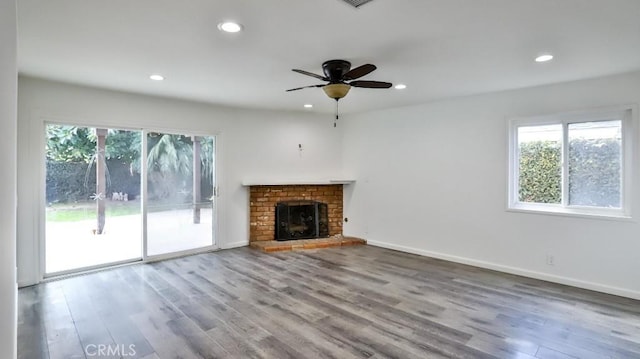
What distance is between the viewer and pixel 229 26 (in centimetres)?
236

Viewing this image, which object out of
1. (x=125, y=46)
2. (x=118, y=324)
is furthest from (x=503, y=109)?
(x=118, y=324)

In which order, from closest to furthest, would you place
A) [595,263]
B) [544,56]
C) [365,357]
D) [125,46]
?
[365,357] → [125,46] → [544,56] → [595,263]

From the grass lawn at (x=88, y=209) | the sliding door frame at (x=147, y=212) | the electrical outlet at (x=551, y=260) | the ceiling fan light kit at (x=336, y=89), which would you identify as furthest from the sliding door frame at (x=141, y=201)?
the electrical outlet at (x=551, y=260)

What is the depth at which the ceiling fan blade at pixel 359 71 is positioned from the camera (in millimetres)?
2791

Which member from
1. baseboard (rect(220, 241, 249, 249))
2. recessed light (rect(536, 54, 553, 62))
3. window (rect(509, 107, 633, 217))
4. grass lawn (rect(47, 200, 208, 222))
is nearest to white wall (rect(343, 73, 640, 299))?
window (rect(509, 107, 633, 217))

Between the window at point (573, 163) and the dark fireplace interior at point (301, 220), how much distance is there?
3129 millimetres

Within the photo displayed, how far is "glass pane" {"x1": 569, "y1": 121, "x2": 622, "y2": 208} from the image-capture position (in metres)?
3.71

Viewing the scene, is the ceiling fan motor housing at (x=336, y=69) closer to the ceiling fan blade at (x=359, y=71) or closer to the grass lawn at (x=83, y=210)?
the ceiling fan blade at (x=359, y=71)

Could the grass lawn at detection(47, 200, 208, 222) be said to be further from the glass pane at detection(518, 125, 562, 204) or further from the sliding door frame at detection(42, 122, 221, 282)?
the glass pane at detection(518, 125, 562, 204)

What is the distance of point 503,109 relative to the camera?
4348 mm

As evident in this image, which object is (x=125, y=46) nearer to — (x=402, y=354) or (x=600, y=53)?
(x=402, y=354)

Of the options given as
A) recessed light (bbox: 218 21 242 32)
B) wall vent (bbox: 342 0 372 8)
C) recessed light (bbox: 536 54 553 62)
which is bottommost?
wall vent (bbox: 342 0 372 8)

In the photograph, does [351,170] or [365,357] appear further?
[351,170]

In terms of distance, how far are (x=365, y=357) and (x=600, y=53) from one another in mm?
3283
